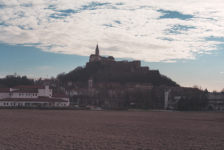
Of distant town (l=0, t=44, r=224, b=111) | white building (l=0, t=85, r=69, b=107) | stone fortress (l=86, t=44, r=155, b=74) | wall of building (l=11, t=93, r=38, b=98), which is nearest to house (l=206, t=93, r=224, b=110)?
distant town (l=0, t=44, r=224, b=111)

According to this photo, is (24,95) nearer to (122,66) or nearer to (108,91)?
(108,91)

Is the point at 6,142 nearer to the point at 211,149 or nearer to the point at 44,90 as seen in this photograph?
the point at 211,149

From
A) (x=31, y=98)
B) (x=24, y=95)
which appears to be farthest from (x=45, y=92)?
(x=24, y=95)

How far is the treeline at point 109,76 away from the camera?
163 metres

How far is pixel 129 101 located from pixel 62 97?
21392 mm

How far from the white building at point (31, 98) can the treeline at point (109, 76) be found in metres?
99.6

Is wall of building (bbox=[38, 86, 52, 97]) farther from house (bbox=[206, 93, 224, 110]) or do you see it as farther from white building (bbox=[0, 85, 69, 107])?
house (bbox=[206, 93, 224, 110])

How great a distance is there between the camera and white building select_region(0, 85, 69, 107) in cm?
6329

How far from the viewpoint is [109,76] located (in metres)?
175

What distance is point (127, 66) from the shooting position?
587ft

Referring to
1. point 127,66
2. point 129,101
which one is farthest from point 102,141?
point 127,66

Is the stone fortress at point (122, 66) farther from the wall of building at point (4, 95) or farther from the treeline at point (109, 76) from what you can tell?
the wall of building at point (4, 95)

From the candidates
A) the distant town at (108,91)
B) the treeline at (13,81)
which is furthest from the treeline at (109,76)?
the treeline at (13,81)

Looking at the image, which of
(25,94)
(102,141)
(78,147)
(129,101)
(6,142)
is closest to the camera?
(78,147)
